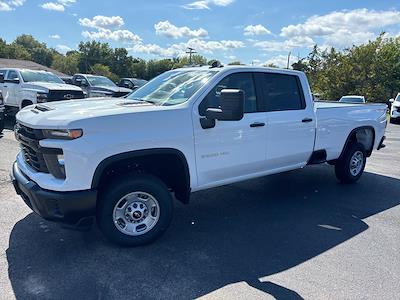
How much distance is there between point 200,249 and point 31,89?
994 cm

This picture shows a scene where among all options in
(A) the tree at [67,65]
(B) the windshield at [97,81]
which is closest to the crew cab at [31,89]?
(B) the windshield at [97,81]

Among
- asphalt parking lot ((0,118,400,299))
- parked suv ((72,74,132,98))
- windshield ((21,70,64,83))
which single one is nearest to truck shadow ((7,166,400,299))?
asphalt parking lot ((0,118,400,299))

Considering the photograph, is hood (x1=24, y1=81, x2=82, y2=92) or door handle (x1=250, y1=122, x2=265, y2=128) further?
hood (x1=24, y1=81, x2=82, y2=92)

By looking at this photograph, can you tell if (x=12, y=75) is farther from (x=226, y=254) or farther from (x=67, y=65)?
(x=67, y=65)

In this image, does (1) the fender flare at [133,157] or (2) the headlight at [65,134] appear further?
(1) the fender flare at [133,157]

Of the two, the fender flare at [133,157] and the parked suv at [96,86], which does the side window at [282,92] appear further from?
the parked suv at [96,86]

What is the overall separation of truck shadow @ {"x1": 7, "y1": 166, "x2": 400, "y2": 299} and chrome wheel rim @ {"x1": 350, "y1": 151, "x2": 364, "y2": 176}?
842mm

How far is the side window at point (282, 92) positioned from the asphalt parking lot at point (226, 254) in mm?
1470

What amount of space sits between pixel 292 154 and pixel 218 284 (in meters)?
2.64

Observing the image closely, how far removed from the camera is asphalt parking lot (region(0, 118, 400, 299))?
324 cm

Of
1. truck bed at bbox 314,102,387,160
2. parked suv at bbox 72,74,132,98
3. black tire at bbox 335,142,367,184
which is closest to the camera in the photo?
truck bed at bbox 314,102,387,160

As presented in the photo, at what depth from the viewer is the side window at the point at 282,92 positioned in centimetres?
510

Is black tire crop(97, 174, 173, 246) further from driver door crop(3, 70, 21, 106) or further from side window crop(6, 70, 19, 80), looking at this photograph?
side window crop(6, 70, 19, 80)

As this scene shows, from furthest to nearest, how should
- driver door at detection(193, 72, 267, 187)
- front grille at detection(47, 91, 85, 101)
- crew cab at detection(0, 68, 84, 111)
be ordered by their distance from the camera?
crew cab at detection(0, 68, 84, 111)
front grille at detection(47, 91, 85, 101)
driver door at detection(193, 72, 267, 187)
